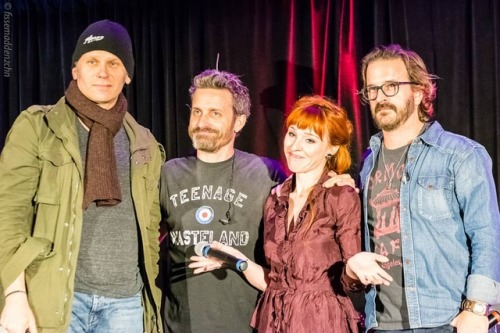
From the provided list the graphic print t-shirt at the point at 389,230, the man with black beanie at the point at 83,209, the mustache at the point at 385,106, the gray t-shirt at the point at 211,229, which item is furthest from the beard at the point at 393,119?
the man with black beanie at the point at 83,209

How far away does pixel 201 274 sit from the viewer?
295cm

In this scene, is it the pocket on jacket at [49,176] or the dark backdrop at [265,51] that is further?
the dark backdrop at [265,51]

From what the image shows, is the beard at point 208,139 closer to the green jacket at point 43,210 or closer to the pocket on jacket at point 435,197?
the green jacket at point 43,210

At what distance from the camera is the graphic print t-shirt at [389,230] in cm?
250

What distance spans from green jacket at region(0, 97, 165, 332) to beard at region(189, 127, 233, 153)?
0.59 meters

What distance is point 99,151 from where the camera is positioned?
265cm

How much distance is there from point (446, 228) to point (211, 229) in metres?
1.14

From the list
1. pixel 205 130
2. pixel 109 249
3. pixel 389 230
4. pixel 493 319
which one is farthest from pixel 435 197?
pixel 109 249

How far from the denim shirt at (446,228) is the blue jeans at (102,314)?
3.45 ft

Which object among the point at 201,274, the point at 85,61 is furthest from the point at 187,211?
the point at 85,61

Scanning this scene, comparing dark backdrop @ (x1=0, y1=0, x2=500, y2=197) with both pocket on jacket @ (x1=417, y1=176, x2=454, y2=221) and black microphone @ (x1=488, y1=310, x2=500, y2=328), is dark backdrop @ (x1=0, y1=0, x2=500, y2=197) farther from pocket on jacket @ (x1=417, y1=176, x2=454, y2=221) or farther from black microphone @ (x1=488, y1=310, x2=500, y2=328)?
black microphone @ (x1=488, y1=310, x2=500, y2=328)

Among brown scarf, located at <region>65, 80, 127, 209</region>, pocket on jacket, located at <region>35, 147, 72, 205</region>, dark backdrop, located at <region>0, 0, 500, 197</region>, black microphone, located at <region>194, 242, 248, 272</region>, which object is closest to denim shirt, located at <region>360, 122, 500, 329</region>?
black microphone, located at <region>194, 242, 248, 272</region>

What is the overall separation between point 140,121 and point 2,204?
2084 millimetres

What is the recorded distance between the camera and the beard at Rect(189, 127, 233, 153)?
3085 mm
